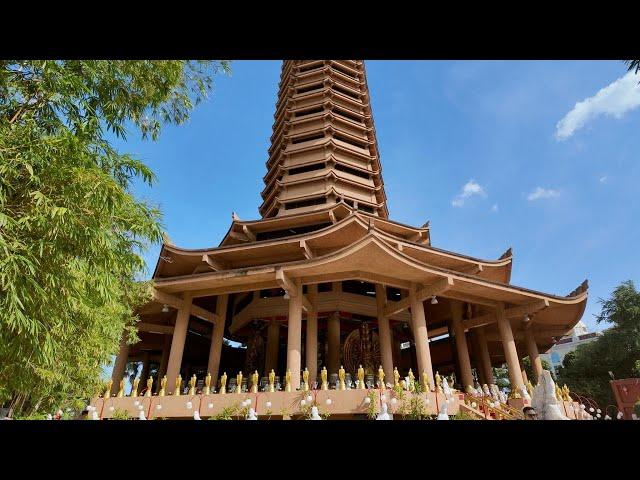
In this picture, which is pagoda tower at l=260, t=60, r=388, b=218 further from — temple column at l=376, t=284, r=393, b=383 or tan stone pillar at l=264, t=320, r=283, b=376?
temple column at l=376, t=284, r=393, b=383

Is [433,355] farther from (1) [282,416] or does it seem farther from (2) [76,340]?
(2) [76,340]

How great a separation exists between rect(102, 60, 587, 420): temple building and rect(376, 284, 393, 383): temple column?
0.18ft

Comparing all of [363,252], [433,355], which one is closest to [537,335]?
[433,355]

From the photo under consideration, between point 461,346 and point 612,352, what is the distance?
600 inches

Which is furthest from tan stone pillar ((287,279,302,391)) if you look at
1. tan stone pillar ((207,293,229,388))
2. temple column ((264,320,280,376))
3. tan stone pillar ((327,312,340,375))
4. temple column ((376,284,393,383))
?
temple column ((264,320,280,376))

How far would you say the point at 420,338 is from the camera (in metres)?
12.5

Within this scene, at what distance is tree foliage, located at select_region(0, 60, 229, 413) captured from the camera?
16.8ft

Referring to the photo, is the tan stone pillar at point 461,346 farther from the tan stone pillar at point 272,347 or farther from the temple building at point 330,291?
the tan stone pillar at point 272,347

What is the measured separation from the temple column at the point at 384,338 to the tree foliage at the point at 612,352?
18.7m

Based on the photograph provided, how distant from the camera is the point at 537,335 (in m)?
19.0

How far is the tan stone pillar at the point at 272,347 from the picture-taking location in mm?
16859

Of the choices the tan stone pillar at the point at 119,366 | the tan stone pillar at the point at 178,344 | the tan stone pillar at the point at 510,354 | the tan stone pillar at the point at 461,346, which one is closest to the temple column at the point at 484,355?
the tan stone pillar at the point at 461,346
